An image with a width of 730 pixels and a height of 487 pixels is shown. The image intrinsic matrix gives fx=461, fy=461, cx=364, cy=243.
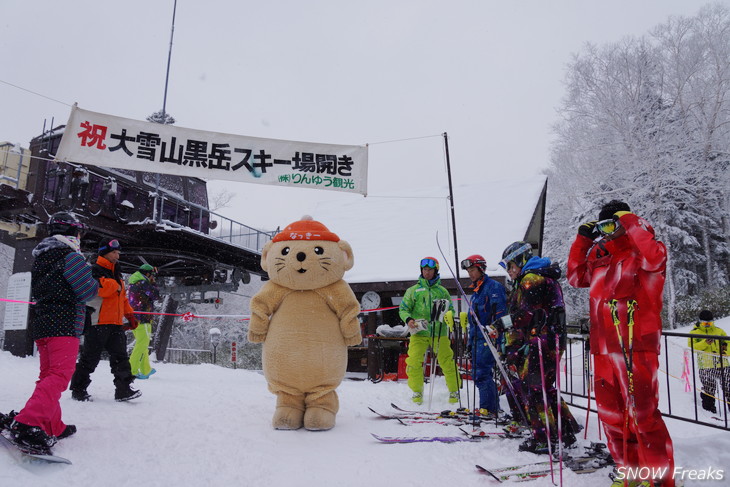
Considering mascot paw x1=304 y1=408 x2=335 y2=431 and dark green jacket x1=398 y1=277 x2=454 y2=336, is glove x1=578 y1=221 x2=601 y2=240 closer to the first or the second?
mascot paw x1=304 y1=408 x2=335 y2=431

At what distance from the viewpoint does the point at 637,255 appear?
2.78m

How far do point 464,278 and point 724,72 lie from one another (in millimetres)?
16293

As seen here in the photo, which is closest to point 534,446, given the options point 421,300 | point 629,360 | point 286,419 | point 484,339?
point 629,360

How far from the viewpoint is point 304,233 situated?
14.3ft

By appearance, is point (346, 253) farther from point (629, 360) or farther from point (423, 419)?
point (629, 360)

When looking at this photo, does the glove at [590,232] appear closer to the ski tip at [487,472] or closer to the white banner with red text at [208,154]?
the ski tip at [487,472]

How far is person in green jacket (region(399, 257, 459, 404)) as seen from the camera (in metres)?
5.91

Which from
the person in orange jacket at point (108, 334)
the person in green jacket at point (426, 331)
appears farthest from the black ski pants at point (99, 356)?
the person in green jacket at point (426, 331)

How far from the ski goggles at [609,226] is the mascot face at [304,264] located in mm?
2262

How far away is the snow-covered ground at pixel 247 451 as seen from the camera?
287cm

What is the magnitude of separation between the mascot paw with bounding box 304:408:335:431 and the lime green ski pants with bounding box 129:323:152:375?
4.01m

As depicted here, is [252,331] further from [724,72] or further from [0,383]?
[724,72]

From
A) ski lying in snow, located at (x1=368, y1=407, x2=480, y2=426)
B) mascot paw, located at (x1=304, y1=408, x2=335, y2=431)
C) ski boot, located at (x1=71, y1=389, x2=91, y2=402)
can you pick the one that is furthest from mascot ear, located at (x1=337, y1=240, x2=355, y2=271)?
ski boot, located at (x1=71, y1=389, x2=91, y2=402)

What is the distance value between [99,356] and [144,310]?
2870 mm
